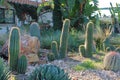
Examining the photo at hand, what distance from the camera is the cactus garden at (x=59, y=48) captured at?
7.69 meters

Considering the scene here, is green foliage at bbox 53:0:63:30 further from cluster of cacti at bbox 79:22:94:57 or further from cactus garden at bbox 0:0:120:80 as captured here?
cluster of cacti at bbox 79:22:94:57

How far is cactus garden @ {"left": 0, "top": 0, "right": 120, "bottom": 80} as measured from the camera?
7.69 meters

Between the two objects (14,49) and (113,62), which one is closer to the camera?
(14,49)

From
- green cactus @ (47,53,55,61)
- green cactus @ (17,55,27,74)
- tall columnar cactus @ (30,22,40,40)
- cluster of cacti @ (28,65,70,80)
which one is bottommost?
green cactus @ (47,53,55,61)

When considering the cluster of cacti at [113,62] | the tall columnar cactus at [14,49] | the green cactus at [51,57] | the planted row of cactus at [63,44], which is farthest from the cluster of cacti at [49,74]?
the planted row of cactus at [63,44]

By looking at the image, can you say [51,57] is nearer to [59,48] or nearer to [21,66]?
[59,48]

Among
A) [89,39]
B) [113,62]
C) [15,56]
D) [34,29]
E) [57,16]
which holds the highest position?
[57,16]

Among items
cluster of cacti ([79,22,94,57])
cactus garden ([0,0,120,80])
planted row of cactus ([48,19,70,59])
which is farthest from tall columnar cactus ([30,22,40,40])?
cluster of cacti ([79,22,94,57])

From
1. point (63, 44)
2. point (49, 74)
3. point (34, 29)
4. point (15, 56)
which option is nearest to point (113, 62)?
point (63, 44)

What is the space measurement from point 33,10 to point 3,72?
2122 cm

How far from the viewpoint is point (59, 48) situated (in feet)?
37.0

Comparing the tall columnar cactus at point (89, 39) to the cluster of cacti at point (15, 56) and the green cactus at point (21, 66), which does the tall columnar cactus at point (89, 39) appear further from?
the green cactus at point (21, 66)

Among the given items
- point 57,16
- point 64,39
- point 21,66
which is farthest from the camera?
point 57,16

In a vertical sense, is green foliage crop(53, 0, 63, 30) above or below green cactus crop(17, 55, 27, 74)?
above
